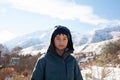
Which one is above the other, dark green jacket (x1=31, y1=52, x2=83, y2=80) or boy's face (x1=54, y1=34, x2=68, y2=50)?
boy's face (x1=54, y1=34, x2=68, y2=50)

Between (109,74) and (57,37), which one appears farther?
(109,74)

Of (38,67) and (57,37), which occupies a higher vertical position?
(57,37)

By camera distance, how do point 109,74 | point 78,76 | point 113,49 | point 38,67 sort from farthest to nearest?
1. point 113,49
2. point 109,74
3. point 78,76
4. point 38,67

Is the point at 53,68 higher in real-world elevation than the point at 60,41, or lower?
lower

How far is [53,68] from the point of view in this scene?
139 inches

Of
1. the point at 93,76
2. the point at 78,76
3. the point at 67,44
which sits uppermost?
the point at 67,44

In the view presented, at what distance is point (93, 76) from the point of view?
7.83m

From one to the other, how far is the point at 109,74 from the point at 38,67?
4.57 metres

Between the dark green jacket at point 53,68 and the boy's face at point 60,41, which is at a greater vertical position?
the boy's face at point 60,41

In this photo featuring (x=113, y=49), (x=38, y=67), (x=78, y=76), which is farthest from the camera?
(x=113, y=49)

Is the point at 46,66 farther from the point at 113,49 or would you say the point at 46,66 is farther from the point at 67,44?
the point at 113,49

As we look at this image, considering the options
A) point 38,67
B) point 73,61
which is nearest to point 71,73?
point 73,61

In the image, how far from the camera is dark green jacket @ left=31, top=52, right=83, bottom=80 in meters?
3.48

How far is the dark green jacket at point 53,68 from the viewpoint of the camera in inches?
137
